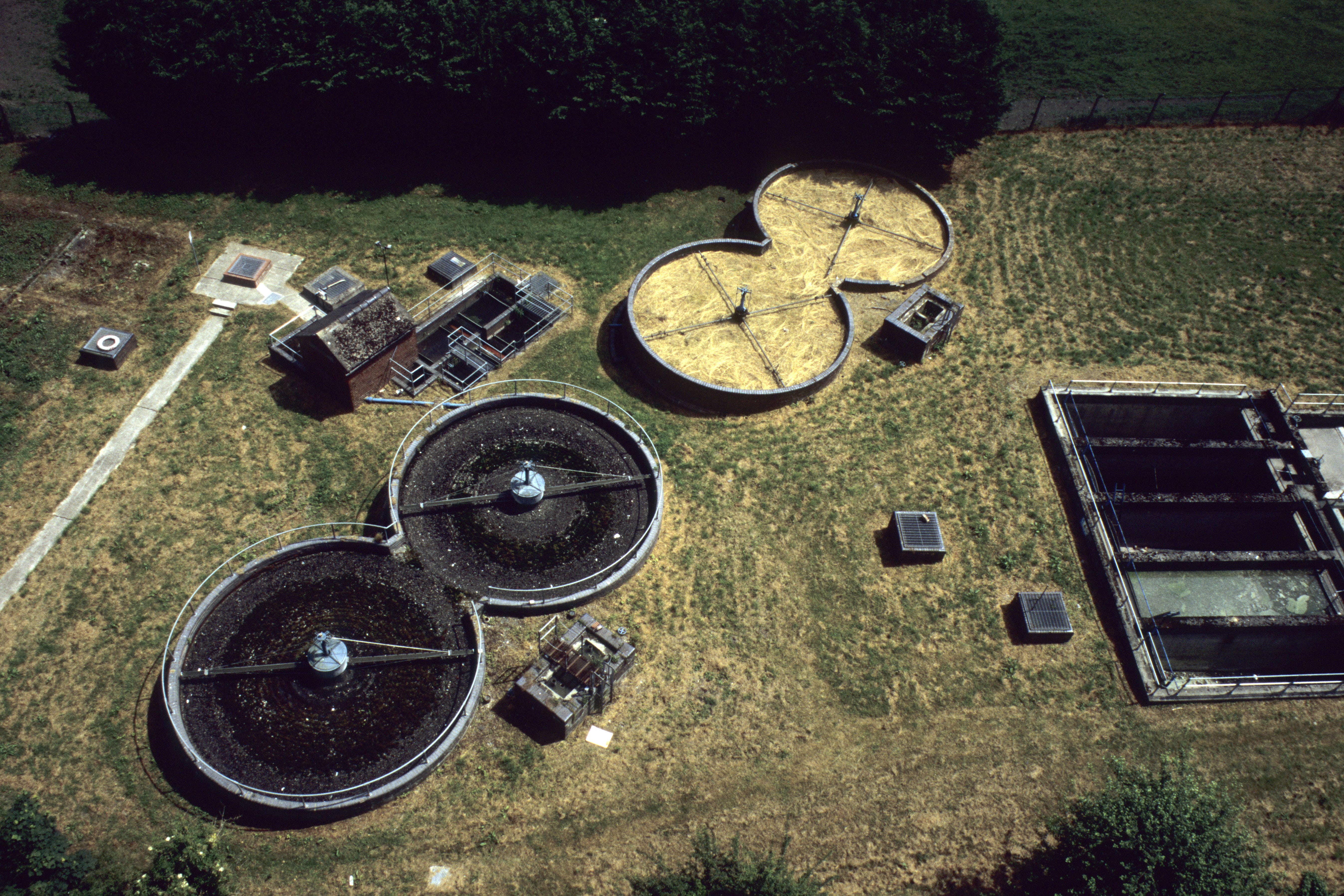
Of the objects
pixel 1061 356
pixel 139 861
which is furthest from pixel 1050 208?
pixel 139 861

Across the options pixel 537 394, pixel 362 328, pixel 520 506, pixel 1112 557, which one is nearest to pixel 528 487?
pixel 520 506

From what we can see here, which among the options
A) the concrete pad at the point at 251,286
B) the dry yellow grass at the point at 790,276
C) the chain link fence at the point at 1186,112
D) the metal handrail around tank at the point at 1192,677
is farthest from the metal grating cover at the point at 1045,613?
the concrete pad at the point at 251,286

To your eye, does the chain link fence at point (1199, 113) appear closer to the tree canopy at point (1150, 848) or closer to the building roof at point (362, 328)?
the building roof at point (362, 328)

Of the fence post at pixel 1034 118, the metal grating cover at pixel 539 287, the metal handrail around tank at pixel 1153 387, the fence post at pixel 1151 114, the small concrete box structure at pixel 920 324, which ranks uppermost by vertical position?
the fence post at pixel 1151 114

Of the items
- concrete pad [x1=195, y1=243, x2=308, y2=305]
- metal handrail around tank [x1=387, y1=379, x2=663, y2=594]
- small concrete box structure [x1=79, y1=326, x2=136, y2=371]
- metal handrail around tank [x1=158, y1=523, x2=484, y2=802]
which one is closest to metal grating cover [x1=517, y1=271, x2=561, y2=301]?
metal handrail around tank [x1=387, y1=379, x2=663, y2=594]

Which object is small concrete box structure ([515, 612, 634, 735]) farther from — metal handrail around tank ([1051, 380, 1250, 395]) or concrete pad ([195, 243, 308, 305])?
metal handrail around tank ([1051, 380, 1250, 395])

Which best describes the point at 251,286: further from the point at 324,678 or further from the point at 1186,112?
the point at 1186,112
